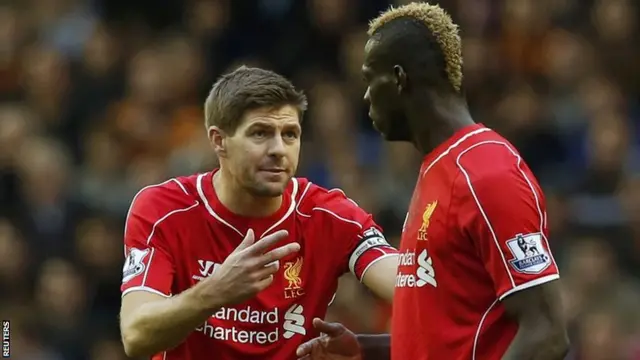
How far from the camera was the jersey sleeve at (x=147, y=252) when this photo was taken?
5.59 m

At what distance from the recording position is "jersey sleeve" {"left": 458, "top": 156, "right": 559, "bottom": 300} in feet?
14.9

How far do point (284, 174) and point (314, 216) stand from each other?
0.32 meters

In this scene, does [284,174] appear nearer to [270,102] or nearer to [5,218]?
[270,102]

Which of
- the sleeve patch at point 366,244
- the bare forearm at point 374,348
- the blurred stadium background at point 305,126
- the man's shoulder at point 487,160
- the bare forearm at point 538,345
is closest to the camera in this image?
the bare forearm at point 538,345

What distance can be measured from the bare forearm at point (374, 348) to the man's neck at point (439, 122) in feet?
3.82

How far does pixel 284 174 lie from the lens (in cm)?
574

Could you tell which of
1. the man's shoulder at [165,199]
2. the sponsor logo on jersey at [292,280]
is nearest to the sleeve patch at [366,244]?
the sponsor logo on jersey at [292,280]

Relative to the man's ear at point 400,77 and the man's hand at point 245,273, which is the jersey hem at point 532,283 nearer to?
the man's ear at point 400,77

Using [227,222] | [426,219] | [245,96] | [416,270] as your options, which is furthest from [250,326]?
[426,219]

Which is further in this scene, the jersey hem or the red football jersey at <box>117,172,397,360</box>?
the red football jersey at <box>117,172,397,360</box>

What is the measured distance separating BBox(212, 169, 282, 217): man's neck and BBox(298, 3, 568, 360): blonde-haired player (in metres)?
0.98

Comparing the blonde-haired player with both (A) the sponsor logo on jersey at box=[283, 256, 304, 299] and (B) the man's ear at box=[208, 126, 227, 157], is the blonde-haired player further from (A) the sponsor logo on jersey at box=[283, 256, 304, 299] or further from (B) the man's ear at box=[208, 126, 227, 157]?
(B) the man's ear at box=[208, 126, 227, 157]

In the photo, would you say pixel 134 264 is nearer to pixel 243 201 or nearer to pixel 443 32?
pixel 243 201

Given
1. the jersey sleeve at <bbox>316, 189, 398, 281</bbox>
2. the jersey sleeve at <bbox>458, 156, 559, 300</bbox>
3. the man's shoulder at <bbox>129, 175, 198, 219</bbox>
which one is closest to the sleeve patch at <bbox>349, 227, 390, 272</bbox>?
the jersey sleeve at <bbox>316, 189, 398, 281</bbox>
